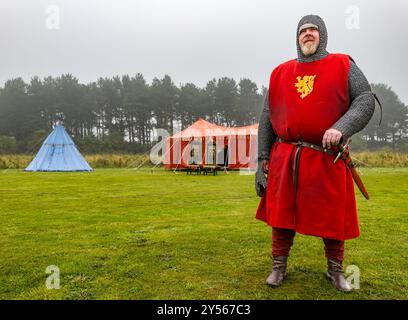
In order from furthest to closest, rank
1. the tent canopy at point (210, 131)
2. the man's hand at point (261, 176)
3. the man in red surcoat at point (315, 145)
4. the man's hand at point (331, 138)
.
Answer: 1. the tent canopy at point (210, 131)
2. the man's hand at point (261, 176)
3. the man in red surcoat at point (315, 145)
4. the man's hand at point (331, 138)

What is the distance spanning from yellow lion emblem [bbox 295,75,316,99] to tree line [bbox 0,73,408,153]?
4187cm

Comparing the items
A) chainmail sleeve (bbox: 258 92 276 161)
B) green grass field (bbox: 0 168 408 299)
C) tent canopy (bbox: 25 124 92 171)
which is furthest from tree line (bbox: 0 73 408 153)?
chainmail sleeve (bbox: 258 92 276 161)

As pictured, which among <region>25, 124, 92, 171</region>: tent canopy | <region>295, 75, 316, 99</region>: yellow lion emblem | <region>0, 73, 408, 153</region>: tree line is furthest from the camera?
<region>0, 73, 408, 153</region>: tree line

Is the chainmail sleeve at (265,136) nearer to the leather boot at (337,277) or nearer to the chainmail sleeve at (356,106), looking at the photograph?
the chainmail sleeve at (356,106)

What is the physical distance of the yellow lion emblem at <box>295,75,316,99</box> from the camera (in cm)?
256

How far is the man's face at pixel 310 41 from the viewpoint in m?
A: 2.59

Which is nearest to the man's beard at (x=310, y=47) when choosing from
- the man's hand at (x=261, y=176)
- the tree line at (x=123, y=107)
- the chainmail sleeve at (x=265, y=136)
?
the chainmail sleeve at (x=265, y=136)

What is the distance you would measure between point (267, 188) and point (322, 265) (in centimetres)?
83

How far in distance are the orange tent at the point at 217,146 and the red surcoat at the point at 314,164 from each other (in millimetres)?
14552

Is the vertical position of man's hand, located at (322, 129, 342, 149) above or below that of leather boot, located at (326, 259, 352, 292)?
above

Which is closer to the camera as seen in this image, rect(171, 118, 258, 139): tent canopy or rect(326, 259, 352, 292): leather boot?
rect(326, 259, 352, 292): leather boot

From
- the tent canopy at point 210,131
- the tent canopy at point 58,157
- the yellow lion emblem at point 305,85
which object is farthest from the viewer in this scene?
the tent canopy at point 58,157

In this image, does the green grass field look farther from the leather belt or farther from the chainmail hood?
the chainmail hood
